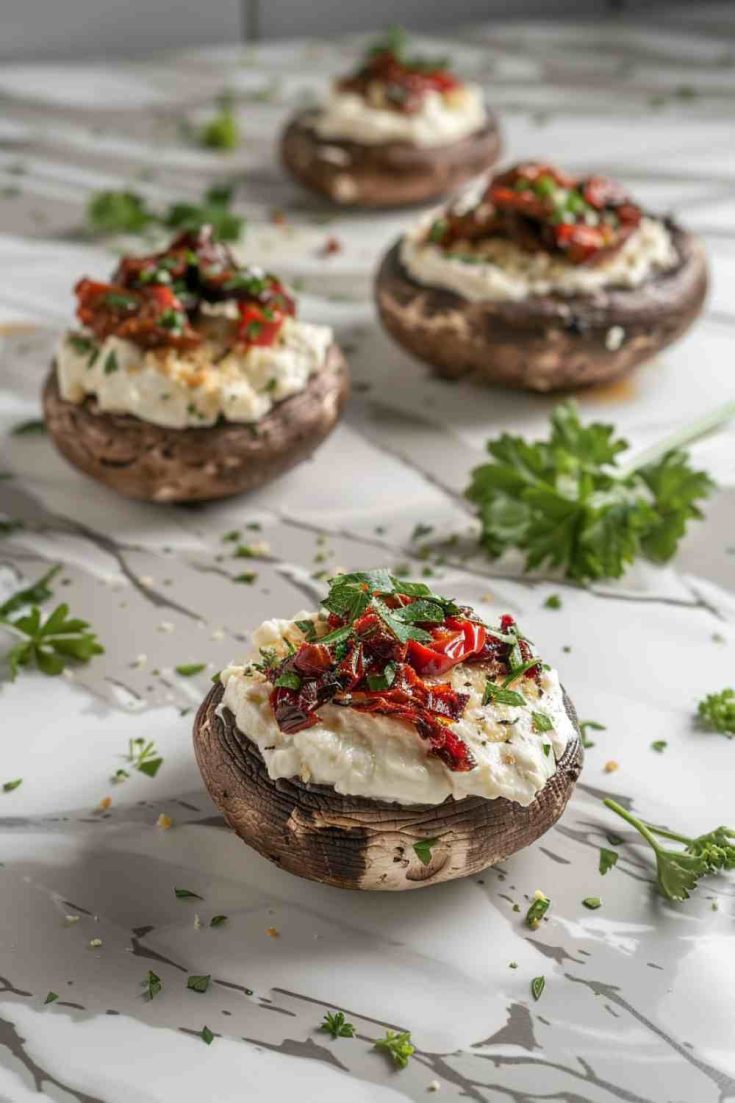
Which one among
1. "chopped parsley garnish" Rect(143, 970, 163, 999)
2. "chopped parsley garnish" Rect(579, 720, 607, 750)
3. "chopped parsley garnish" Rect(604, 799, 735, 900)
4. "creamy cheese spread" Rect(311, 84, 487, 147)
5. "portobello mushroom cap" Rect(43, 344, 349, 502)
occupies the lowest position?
"chopped parsley garnish" Rect(579, 720, 607, 750)

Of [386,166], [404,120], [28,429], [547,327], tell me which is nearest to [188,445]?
[28,429]

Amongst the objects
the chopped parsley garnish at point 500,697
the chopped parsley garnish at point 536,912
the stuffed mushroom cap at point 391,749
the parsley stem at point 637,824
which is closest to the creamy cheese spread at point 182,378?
the stuffed mushroom cap at point 391,749

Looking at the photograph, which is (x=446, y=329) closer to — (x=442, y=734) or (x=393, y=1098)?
(x=442, y=734)

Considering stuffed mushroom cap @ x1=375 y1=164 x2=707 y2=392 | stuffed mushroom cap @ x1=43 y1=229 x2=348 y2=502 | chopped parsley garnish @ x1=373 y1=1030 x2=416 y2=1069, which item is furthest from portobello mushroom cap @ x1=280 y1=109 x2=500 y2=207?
chopped parsley garnish @ x1=373 y1=1030 x2=416 y2=1069

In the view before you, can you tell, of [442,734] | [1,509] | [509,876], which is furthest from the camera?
[1,509]

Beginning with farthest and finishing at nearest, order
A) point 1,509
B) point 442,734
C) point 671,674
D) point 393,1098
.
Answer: point 1,509
point 671,674
point 442,734
point 393,1098

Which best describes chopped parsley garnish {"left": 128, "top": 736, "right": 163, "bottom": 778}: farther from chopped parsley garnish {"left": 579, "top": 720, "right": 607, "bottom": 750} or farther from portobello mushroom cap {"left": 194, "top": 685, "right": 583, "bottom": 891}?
Answer: chopped parsley garnish {"left": 579, "top": 720, "right": 607, "bottom": 750}

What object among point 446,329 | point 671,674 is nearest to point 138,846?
point 671,674
